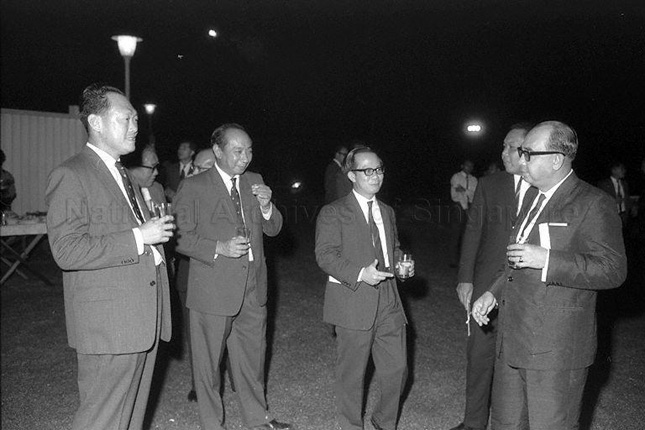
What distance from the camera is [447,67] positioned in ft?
59.2

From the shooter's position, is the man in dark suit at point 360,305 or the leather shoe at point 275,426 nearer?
the man in dark suit at point 360,305

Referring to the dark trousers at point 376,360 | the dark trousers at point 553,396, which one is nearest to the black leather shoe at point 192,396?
the dark trousers at point 376,360

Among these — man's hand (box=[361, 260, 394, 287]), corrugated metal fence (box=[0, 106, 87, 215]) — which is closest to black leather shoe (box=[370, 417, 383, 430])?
man's hand (box=[361, 260, 394, 287])

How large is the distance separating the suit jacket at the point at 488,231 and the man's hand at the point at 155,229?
229 centimetres

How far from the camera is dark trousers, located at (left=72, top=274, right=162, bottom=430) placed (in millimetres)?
Result: 2885

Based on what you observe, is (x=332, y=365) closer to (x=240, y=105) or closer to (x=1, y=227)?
(x=1, y=227)

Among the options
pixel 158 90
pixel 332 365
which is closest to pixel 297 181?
pixel 158 90

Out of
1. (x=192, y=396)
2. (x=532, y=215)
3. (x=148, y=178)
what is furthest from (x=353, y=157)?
(x=192, y=396)

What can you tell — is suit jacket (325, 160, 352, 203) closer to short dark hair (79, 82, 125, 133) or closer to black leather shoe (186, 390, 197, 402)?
black leather shoe (186, 390, 197, 402)

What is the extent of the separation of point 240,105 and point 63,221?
21.2m

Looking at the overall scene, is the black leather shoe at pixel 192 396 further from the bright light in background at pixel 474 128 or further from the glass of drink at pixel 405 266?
the bright light in background at pixel 474 128

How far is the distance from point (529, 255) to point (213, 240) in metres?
2.21

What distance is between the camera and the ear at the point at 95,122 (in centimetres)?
295

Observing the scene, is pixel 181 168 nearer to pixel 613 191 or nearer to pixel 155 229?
pixel 155 229
